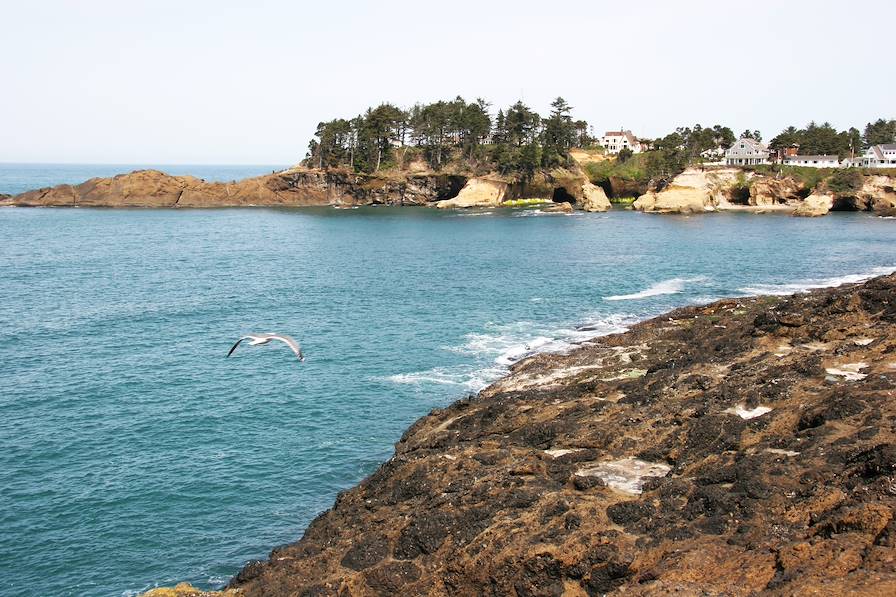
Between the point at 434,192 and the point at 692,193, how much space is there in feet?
177

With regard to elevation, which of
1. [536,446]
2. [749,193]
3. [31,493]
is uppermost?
[749,193]

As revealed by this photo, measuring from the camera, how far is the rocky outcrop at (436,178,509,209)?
15200cm

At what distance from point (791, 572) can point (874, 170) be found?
507 ft

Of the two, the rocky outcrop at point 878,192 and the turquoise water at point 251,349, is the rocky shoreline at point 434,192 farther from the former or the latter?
the turquoise water at point 251,349

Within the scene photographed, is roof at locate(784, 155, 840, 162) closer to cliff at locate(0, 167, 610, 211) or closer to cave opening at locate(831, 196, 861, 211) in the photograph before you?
cave opening at locate(831, 196, 861, 211)

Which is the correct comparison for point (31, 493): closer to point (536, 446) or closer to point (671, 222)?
point (536, 446)

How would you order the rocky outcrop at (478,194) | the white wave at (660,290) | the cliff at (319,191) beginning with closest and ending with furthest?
the white wave at (660,290) < the rocky outcrop at (478,194) < the cliff at (319,191)

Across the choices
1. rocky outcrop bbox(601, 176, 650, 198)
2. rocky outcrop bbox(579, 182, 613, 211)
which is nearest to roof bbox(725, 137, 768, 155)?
rocky outcrop bbox(601, 176, 650, 198)

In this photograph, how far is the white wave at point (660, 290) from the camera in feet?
217

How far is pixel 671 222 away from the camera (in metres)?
126

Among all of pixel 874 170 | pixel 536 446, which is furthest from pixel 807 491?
pixel 874 170

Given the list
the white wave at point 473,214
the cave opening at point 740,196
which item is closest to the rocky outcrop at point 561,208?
the white wave at point 473,214

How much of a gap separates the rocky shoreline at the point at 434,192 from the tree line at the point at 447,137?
4529mm

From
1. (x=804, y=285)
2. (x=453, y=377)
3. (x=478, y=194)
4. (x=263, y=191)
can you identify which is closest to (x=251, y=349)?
(x=453, y=377)
